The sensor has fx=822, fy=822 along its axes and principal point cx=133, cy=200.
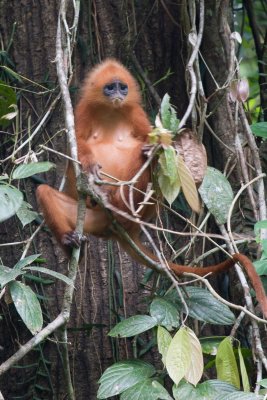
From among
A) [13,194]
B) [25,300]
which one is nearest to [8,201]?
[13,194]

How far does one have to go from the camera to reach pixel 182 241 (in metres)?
4.70

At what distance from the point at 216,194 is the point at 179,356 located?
88 cm

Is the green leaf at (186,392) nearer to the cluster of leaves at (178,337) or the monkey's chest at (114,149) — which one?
the cluster of leaves at (178,337)

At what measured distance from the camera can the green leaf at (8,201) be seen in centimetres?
308

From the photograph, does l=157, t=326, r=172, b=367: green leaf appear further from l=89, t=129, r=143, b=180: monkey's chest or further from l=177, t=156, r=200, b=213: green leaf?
l=89, t=129, r=143, b=180: monkey's chest

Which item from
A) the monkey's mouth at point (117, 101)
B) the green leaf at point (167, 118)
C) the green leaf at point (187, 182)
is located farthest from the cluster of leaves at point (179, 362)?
the monkey's mouth at point (117, 101)

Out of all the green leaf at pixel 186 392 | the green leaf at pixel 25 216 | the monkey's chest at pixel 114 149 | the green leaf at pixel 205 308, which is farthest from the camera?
the monkey's chest at pixel 114 149

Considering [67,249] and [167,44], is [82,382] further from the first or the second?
[167,44]

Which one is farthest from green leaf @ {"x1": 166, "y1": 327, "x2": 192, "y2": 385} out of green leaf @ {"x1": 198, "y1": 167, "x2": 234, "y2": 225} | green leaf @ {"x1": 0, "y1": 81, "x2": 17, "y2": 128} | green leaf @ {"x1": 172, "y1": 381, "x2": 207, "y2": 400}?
green leaf @ {"x1": 0, "y1": 81, "x2": 17, "y2": 128}

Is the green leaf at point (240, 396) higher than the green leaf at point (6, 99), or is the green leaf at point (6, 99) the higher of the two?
the green leaf at point (6, 99)

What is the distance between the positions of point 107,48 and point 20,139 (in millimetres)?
872

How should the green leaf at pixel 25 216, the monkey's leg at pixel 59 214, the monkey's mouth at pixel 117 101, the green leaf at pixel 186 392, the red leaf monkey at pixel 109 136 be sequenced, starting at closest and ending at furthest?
the green leaf at pixel 186 392
the green leaf at pixel 25 216
the monkey's leg at pixel 59 214
the red leaf monkey at pixel 109 136
the monkey's mouth at pixel 117 101

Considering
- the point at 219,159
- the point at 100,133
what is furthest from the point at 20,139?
the point at 219,159

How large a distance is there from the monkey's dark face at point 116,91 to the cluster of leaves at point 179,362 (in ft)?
3.98
